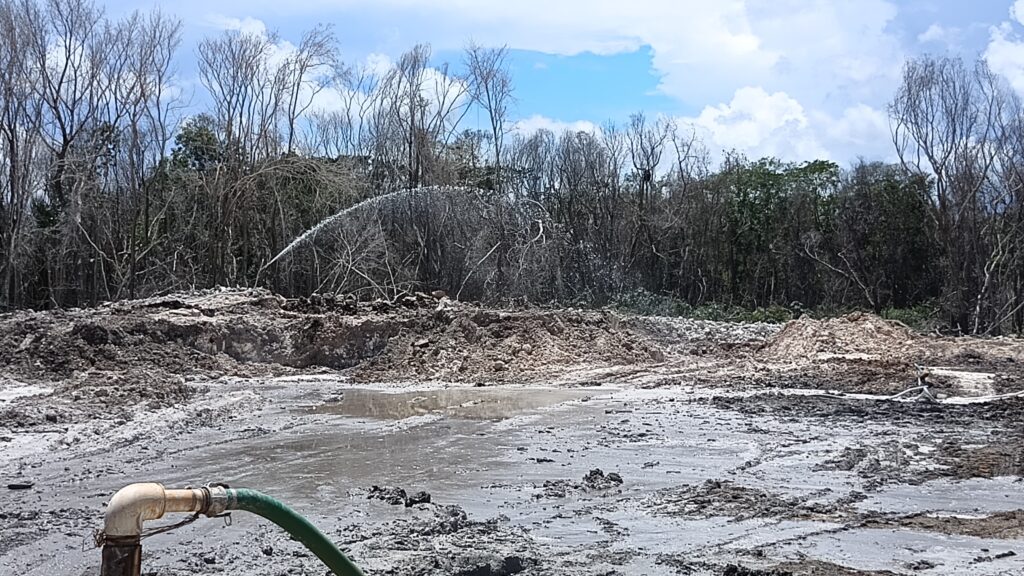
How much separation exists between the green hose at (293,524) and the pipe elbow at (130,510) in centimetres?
21

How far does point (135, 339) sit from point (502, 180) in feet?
70.0

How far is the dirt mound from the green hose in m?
16.5

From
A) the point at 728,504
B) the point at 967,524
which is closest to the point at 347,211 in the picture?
the point at 728,504

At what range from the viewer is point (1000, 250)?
3028cm

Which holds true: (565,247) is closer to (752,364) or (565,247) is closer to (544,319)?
(544,319)

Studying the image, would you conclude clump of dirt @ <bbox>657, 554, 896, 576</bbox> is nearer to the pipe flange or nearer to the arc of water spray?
the pipe flange

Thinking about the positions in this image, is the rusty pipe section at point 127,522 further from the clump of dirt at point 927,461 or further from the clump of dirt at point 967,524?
the clump of dirt at point 927,461

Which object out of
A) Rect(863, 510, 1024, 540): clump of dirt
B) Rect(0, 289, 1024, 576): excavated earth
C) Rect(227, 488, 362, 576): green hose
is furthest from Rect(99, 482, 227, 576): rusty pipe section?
Answer: Rect(863, 510, 1024, 540): clump of dirt

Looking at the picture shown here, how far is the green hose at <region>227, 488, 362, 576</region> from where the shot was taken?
2.50 m

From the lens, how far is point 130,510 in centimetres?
258

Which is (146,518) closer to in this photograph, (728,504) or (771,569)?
(771,569)

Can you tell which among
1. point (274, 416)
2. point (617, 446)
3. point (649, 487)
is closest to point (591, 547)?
point (649, 487)

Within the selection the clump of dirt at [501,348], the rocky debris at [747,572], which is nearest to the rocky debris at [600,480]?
the rocky debris at [747,572]

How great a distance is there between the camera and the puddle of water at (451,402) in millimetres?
12664
